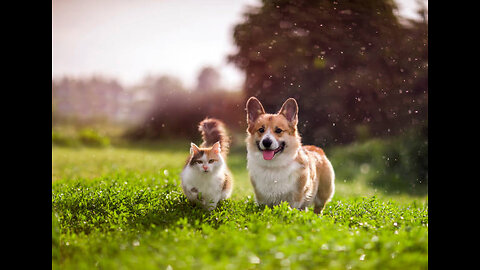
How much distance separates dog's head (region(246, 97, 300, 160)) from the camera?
458 centimetres

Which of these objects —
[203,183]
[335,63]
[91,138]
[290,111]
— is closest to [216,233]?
[203,183]

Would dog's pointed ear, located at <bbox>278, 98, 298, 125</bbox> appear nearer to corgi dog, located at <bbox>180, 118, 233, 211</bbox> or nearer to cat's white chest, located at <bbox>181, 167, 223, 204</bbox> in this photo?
corgi dog, located at <bbox>180, 118, 233, 211</bbox>

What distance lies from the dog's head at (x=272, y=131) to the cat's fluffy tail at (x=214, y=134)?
2.34 feet

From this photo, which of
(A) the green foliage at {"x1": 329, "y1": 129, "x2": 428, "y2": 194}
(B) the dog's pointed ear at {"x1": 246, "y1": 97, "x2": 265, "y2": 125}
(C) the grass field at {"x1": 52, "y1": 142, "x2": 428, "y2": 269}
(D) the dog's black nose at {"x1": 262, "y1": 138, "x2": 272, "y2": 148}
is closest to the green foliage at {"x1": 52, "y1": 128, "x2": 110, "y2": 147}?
(C) the grass field at {"x1": 52, "y1": 142, "x2": 428, "y2": 269}

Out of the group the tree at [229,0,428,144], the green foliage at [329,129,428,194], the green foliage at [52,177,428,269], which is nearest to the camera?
the green foliage at [52,177,428,269]

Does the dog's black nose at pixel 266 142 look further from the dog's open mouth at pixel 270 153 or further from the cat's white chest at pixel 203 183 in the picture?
the cat's white chest at pixel 203 183

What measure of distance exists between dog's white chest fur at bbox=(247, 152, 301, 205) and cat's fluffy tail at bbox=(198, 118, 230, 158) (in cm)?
81

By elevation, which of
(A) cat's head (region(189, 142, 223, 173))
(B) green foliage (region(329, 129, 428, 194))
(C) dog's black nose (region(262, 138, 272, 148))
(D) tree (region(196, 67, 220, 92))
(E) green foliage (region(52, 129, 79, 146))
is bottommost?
(E) green foliage (region(52, 129, 79, 146))

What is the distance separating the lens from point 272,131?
465 cm

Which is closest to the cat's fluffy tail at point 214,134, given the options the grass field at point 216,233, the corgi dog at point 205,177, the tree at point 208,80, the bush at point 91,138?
the corgi dog at point 205,177

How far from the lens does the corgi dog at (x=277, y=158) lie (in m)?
4.69
